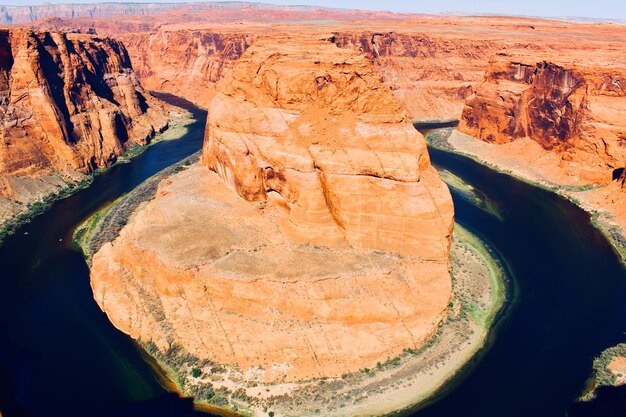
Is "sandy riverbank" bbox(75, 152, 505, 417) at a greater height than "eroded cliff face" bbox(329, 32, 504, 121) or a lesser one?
lesser

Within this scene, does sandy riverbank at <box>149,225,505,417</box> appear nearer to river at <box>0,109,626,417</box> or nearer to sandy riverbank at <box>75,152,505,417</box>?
sandy riverbank at <box>75,152,505,417</box>

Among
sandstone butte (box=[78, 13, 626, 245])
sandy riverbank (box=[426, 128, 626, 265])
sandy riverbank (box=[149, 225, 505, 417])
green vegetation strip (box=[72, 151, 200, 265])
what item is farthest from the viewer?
sandstone butte (box=[78, 13, 626, 245])

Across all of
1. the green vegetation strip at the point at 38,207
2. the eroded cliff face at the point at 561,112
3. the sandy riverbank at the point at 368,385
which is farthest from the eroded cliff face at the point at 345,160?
the eroded cliff face at the point at 561,112

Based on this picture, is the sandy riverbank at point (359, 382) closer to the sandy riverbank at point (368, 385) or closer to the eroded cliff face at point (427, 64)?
the sandy riverbank at point (368, 385)

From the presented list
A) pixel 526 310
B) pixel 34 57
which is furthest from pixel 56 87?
pixel 526 310

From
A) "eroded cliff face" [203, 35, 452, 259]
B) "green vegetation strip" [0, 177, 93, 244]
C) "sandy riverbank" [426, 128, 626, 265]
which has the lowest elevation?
"green vegetation strip" [0, 177, 93, 244]

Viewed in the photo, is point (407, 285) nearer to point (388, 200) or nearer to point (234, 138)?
point (388, 200)

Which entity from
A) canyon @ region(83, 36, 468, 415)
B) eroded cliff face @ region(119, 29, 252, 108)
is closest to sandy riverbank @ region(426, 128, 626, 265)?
canyon @ region(83, 36, 468, 415)
